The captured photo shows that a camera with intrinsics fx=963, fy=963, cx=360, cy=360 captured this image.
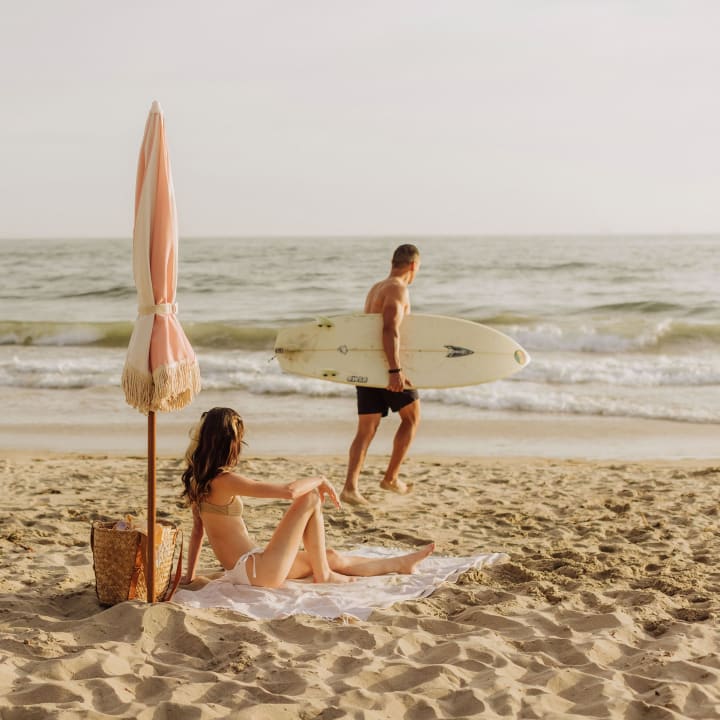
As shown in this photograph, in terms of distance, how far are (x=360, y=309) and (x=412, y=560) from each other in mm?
18284

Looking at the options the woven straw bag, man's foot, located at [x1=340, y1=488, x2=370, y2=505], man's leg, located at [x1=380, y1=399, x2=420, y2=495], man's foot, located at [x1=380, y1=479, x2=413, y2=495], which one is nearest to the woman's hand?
the woven straw bag

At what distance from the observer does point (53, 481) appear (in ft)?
22.7

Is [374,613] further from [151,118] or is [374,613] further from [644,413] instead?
[644,413]

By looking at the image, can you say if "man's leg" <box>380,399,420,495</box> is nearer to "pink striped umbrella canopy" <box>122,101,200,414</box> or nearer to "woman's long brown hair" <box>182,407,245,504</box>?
"woman's long brown hair" <box>182,407,245,504</box>

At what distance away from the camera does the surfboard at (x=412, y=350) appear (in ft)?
22.5

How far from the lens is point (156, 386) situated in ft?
12.3

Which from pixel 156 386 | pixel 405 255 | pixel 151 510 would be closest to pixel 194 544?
pixel 151 510

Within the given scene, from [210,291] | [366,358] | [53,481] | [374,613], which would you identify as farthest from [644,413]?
[210,291]

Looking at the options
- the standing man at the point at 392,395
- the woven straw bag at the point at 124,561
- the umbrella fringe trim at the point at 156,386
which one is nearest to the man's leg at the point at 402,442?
the standing man at the point at 392,395

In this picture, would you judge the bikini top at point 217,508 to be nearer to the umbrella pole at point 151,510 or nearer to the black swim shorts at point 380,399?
the umbrella pole at point 151,510

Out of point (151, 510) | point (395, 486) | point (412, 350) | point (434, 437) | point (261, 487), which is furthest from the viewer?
point (434, 437)

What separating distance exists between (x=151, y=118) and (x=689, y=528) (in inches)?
149

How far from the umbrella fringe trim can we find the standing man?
2.68m

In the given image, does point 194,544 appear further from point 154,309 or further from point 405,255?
point 405,255
